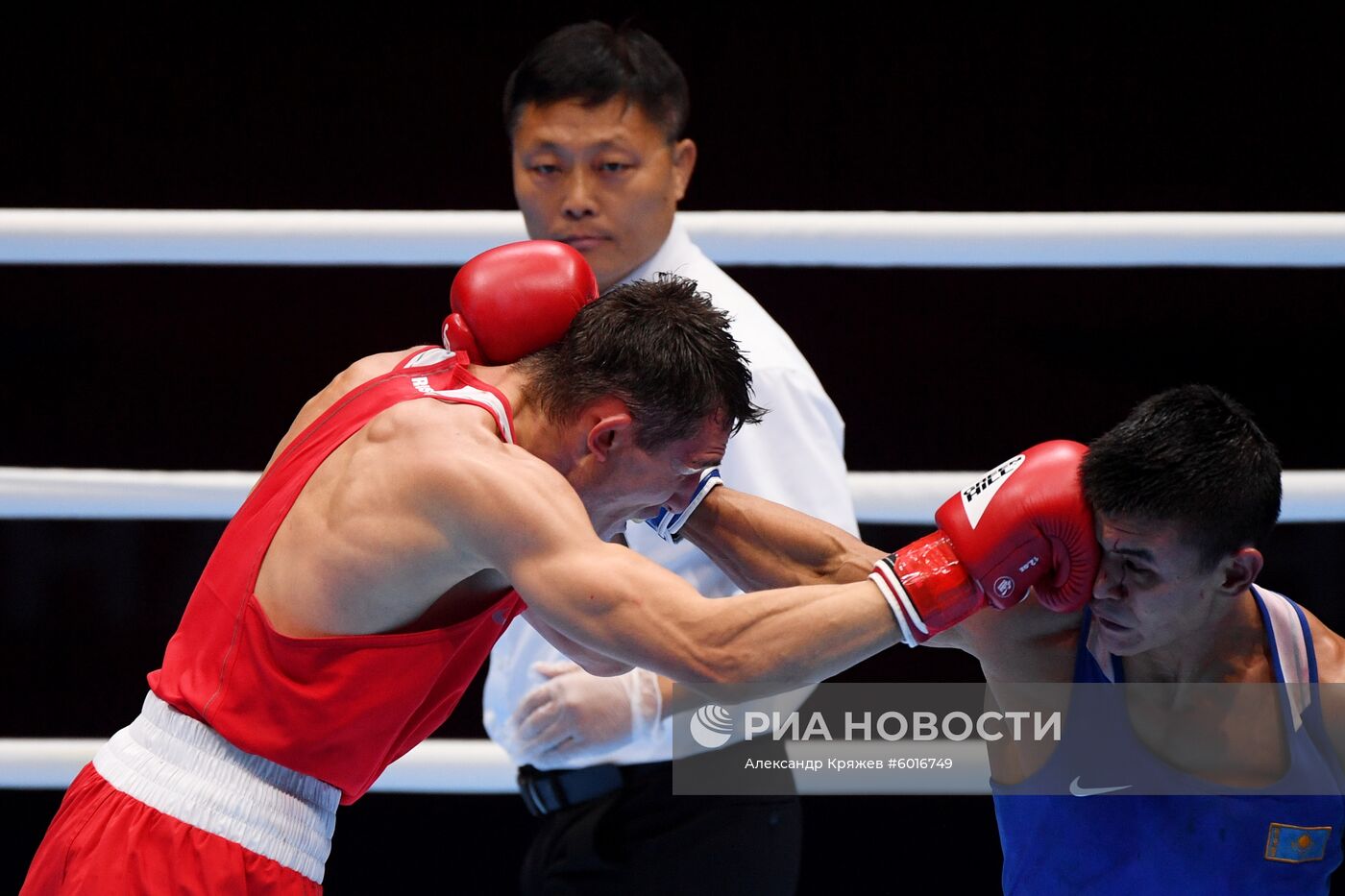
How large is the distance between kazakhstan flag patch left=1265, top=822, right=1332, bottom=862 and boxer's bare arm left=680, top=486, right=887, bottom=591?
2.13ft

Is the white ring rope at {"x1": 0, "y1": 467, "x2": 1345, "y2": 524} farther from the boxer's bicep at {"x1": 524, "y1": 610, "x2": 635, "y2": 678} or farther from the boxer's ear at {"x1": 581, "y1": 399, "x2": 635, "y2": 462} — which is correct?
the boxer's ear at {"x1": 581, "y1": 399, "x2": 635, "y2": 462}

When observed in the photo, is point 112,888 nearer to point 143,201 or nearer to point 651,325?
point 651,325

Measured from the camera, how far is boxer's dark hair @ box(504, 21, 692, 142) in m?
2.75

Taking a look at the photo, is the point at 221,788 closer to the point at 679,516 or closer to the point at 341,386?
the point at 341,386

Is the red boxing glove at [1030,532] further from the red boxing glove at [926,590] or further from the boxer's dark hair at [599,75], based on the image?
the boxer's dark hair at [599,75]

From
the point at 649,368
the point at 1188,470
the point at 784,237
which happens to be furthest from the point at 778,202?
the point at 1188,470

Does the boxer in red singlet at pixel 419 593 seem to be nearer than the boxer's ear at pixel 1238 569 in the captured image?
Yes

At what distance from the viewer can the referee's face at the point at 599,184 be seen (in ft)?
8.97

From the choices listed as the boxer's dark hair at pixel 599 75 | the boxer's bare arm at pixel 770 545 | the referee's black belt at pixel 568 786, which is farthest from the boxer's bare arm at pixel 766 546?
the boxer's dark hair at pixel 599 75

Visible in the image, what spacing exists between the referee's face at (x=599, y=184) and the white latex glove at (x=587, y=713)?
763 millimetres

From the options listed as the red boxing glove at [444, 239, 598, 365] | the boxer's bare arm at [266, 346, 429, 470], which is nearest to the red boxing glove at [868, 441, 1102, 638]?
the red boxing glove at [444, 239, 598, 365]

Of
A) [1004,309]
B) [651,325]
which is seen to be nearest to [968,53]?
[1004,309]

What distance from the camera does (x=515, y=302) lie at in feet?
6.77

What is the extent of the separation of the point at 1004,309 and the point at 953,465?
369 mm
